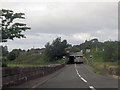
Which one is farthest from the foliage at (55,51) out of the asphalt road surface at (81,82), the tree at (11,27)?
the tree at (11,27)

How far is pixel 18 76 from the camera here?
17.7m

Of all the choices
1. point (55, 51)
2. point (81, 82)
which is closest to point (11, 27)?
point (81, 82)

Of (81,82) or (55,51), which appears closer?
(81,82)

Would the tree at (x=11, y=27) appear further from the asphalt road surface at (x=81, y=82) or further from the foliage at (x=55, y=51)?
the foliage at (x=55, y=51)

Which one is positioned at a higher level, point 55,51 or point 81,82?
point 55,51

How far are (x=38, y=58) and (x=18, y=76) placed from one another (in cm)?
11179

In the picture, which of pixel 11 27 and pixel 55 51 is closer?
pixel 11 27

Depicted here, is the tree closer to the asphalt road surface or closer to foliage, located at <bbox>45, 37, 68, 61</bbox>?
the asphalt road surface

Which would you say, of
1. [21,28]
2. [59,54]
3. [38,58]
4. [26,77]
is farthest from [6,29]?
[38,58]

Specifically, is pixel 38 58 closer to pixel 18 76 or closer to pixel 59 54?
pixel 59 54

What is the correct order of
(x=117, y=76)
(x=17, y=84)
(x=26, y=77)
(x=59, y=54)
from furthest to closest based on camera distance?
(x=59, y=54)
(x=117, y=76)
(x=26, y=77)
(x=17, y=84)

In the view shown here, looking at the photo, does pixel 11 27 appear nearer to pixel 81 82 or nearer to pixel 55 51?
pixel 81 82

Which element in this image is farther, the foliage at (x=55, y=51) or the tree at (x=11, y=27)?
the foliage at (x=55, y=51)

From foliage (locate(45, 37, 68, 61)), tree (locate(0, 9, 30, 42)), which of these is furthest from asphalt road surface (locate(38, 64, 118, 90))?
foliage (locate(45, 37, 68, 61))
